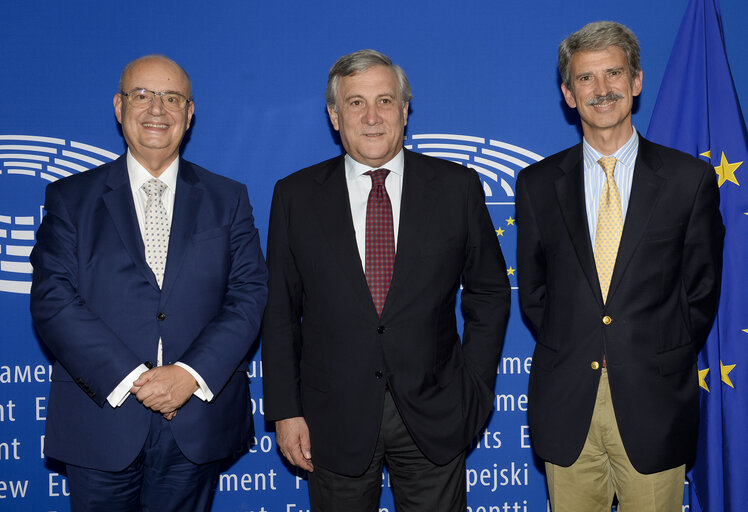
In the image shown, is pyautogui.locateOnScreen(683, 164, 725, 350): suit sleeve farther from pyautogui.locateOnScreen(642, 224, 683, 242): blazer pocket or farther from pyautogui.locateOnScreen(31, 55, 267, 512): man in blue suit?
pyautogui.locateOnScreen(31, 55, 267, 512): man in blue suit

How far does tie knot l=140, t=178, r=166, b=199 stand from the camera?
230 cm

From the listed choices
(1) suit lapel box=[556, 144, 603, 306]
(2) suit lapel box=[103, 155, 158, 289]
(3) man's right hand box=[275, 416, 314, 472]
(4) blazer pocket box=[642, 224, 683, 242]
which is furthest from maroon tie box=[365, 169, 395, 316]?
(4) blazer pocket box=[642, 224, 683, 242]

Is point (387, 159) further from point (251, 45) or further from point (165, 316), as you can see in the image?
point (251, 45)

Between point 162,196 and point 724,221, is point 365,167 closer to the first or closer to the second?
point 162,196

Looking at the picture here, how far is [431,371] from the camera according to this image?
225cm

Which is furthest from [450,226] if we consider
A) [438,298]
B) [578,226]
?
[578,226]

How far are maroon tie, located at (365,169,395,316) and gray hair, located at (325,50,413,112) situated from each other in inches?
15.4

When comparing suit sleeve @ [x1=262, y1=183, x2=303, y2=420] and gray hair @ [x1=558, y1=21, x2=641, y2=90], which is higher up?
gray hair @ [x1=558, y1=21, x2=641, y2=90]

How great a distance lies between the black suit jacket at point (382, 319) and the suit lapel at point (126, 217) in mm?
423

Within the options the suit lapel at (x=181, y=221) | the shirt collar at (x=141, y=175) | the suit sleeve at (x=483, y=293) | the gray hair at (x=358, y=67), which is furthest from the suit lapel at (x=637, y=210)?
the shirt collar at (x=141, y=175)

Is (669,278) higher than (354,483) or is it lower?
higher

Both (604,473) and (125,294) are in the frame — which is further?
(604,473)

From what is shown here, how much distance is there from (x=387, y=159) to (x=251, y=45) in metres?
1.14

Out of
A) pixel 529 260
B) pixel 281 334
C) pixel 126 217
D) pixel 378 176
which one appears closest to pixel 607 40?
pixel 529 260
